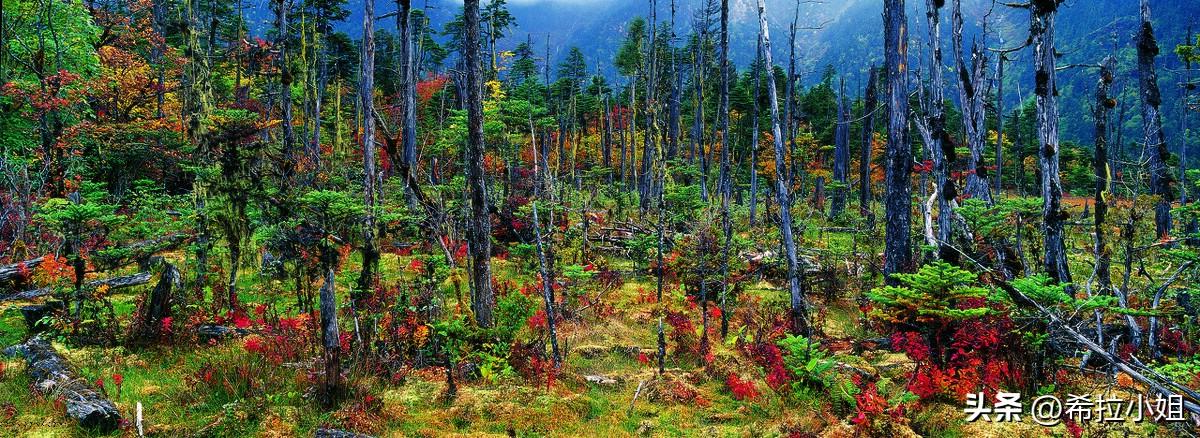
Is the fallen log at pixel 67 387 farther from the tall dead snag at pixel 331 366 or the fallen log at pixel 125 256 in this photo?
the fallen log at pixel 125 256

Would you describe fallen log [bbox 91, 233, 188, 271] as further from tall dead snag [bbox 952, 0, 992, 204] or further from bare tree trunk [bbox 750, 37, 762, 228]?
tall dead snag [bbox 952, 0, 992, 204]

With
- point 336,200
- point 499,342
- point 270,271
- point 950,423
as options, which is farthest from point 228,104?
point 950,423

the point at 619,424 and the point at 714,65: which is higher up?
the point at 714,65

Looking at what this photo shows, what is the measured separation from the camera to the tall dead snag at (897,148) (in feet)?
28.9

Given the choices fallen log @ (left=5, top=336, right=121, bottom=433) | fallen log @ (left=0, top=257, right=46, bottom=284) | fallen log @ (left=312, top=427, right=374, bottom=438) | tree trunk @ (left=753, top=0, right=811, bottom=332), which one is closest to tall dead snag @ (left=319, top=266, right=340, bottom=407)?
fallen log @ (left=312, top=427, right=374, bottom=438)

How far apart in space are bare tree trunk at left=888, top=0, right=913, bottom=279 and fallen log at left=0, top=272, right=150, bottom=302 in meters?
13.0

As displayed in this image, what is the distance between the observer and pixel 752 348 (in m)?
8.86

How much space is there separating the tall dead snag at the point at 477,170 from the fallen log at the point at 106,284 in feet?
20.4

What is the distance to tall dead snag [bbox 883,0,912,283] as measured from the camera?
8797mm

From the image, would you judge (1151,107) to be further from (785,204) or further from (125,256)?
(125,256)

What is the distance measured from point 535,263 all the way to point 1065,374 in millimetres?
10757

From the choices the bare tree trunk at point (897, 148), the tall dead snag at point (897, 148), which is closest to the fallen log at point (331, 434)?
the bare tree trunk at point (897, 148)

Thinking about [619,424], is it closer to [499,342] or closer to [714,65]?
[499,342]

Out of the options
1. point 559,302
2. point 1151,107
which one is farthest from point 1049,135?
point 559,302
